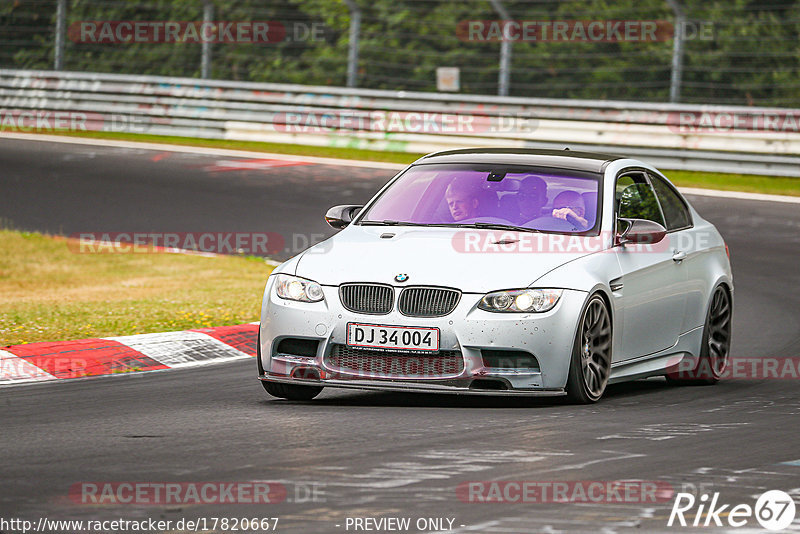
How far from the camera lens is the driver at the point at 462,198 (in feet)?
29.3

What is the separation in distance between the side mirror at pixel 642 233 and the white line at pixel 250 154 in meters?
12.0

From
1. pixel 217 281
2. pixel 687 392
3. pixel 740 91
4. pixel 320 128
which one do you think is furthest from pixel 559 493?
pixel 740 91

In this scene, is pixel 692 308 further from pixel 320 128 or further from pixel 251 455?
pixel 320 128

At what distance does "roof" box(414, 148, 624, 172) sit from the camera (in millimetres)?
9234

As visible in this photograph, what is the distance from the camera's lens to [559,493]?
5.72 m

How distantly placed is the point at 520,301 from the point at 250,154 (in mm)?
17596

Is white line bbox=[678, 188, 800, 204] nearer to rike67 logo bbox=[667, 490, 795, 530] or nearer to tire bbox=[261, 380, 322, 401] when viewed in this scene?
tire bbox=[261, 380, 322, 401]

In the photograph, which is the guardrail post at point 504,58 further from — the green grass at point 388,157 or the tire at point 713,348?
the tire at point 713,348

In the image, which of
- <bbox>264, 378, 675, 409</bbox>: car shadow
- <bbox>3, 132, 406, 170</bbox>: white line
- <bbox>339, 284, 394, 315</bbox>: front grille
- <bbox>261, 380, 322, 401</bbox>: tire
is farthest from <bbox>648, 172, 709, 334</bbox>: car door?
<bbox>3, 132, 406, 170</bbox>: white line

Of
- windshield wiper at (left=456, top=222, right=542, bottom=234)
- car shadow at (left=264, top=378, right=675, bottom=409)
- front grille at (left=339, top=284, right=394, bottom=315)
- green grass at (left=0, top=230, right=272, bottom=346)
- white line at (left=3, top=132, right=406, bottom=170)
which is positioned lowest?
green grass at (left=0, top=230, right=272, bottom=346)

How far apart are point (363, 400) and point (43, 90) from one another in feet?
67.8

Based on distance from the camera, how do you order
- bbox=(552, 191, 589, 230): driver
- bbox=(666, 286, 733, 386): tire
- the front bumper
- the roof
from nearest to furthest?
the front bumper, bbox=(552, 191, 589, 230): driver, the roof, bbox=(666, 286, 733, 386): tire

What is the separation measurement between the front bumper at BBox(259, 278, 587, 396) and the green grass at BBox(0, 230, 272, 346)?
3022 millimetres

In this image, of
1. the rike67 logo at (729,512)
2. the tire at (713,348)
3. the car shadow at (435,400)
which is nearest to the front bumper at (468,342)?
the car shadow at (435,400)
